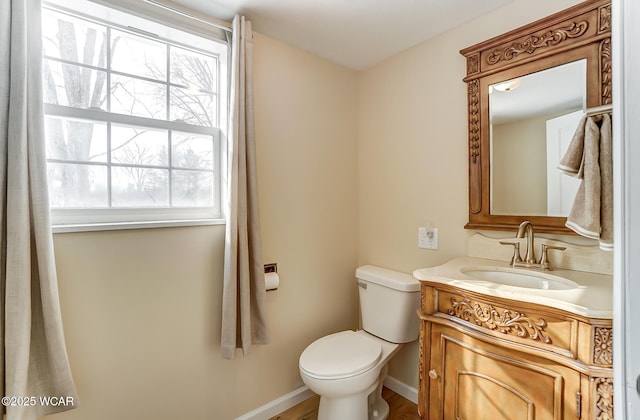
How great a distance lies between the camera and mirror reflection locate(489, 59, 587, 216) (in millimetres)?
1335

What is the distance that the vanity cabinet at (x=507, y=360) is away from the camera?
906mm

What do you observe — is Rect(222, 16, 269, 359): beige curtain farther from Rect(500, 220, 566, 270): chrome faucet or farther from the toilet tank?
Rect(500, 220, 566, 270): chrome faucet

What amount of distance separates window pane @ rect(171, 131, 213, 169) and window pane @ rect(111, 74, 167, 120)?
0.13 metres

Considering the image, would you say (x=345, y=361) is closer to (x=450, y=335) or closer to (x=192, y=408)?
(x=450, y=335)

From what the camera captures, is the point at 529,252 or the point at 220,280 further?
the point at 220,280

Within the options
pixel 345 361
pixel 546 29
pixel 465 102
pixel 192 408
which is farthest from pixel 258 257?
pixel 546 29

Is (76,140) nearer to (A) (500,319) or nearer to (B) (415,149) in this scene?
(B) (415,149)

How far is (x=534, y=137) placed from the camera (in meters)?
1.45

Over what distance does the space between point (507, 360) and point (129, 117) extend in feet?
6.23

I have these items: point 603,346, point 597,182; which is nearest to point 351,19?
point 597,182

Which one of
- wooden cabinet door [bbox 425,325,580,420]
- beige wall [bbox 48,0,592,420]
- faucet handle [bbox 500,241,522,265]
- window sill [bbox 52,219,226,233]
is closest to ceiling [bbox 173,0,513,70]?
beige wall [bbox 48,0,592,420]

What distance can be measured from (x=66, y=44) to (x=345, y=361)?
197 centimetres

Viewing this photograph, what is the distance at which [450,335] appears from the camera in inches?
49.8

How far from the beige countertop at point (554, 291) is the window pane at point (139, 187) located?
52.0 inches
